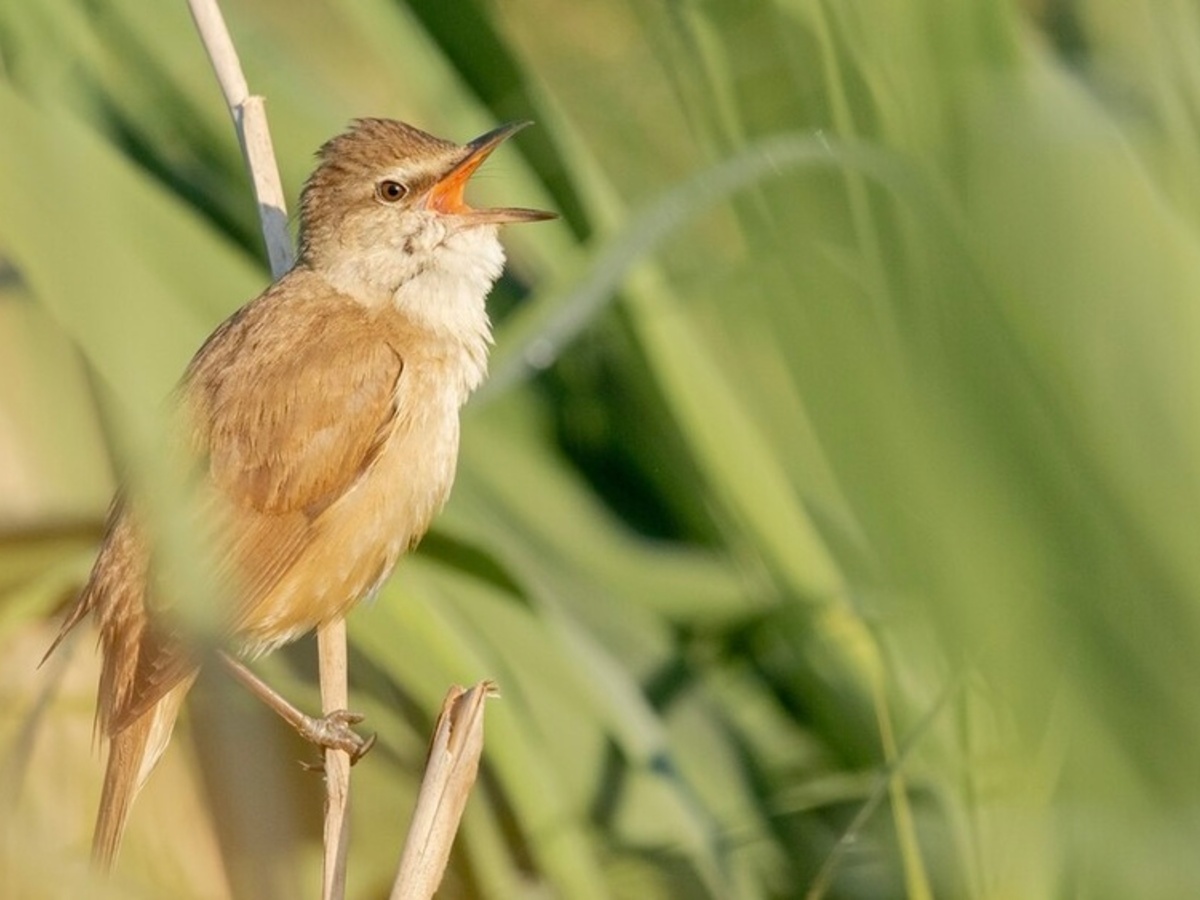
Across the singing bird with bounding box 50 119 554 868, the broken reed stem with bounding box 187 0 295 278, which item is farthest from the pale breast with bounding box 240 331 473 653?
the broken reed stem with bounding box 187 0 295 278

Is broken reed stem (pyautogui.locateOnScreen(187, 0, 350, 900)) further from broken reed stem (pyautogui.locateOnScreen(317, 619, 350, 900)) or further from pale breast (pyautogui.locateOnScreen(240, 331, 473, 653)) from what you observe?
pale breast (pyautogui.locateOnScreen(240, 331, 473, 653))

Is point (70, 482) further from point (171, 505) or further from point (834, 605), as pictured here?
point (834, 605)

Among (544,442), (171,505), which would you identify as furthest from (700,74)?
(544,442)

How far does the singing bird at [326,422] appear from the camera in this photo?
7.73 ft

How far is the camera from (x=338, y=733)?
226 cm

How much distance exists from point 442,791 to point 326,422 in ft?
2.78

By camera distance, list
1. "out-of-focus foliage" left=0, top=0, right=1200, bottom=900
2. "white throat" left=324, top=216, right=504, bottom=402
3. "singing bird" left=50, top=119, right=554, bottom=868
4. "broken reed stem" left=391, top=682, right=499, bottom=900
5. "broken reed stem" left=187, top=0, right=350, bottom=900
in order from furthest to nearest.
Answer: "white throat" left=324, top=216, right=504, bottom=402 → "singing bird" left=50, top=119, right=554, bottom=868 → "broken reed stem" left=187, top=0, right=350, bottom=900 → "broken reed stem" left=391, top=682, right=499, bottom=900 → "out-of-focus foliage" left=0, top=0, right=1200, bottom=900

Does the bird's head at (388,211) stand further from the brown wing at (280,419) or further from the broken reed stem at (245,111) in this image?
the broken reed stem at (245,111)

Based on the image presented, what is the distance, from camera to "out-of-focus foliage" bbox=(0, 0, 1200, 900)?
1.33m

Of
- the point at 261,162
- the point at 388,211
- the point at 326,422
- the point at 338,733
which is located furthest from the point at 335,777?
the point at 388,211

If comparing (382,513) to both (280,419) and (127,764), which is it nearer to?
(280,419)

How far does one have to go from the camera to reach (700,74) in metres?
1.69

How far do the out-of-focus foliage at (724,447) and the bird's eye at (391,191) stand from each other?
5.0 inches

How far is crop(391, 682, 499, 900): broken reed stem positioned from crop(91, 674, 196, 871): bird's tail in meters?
0.51
